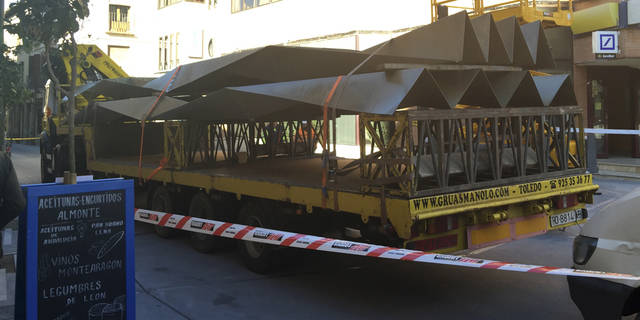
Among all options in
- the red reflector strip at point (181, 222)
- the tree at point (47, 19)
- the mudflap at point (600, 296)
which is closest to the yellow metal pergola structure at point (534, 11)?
the tree at point (47, 19)

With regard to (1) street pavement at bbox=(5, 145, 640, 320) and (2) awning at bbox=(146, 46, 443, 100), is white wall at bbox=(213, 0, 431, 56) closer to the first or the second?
(2) awning at bbox=(146, 46, 443, 100)

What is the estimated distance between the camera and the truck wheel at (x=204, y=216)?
8.19m

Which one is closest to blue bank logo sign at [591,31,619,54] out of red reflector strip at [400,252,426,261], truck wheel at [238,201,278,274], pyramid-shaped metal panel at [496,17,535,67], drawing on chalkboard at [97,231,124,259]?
pyramid-shaped metal panel at [496,17,535,67]

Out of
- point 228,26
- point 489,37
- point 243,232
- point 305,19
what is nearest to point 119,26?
point 228,26

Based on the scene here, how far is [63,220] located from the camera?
4465 millimetres

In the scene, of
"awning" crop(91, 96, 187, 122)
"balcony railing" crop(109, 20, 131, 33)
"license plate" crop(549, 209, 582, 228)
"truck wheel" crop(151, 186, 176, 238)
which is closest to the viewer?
"license plate" crop(549, 209, 582, 228)

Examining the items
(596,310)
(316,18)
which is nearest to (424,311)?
(596,310)

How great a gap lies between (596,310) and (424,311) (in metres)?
2.12

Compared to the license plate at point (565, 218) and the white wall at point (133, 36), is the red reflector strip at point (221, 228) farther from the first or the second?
the white wall at point (133, 36)

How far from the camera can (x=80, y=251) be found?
4496 millimetres

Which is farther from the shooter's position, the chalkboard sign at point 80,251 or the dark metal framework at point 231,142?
the dark metal framework at point 231,142

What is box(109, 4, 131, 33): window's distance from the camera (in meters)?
→ 47.0

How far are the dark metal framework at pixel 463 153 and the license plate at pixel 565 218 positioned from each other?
1.49ft

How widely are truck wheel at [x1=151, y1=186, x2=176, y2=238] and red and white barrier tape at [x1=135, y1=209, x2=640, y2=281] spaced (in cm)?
55
